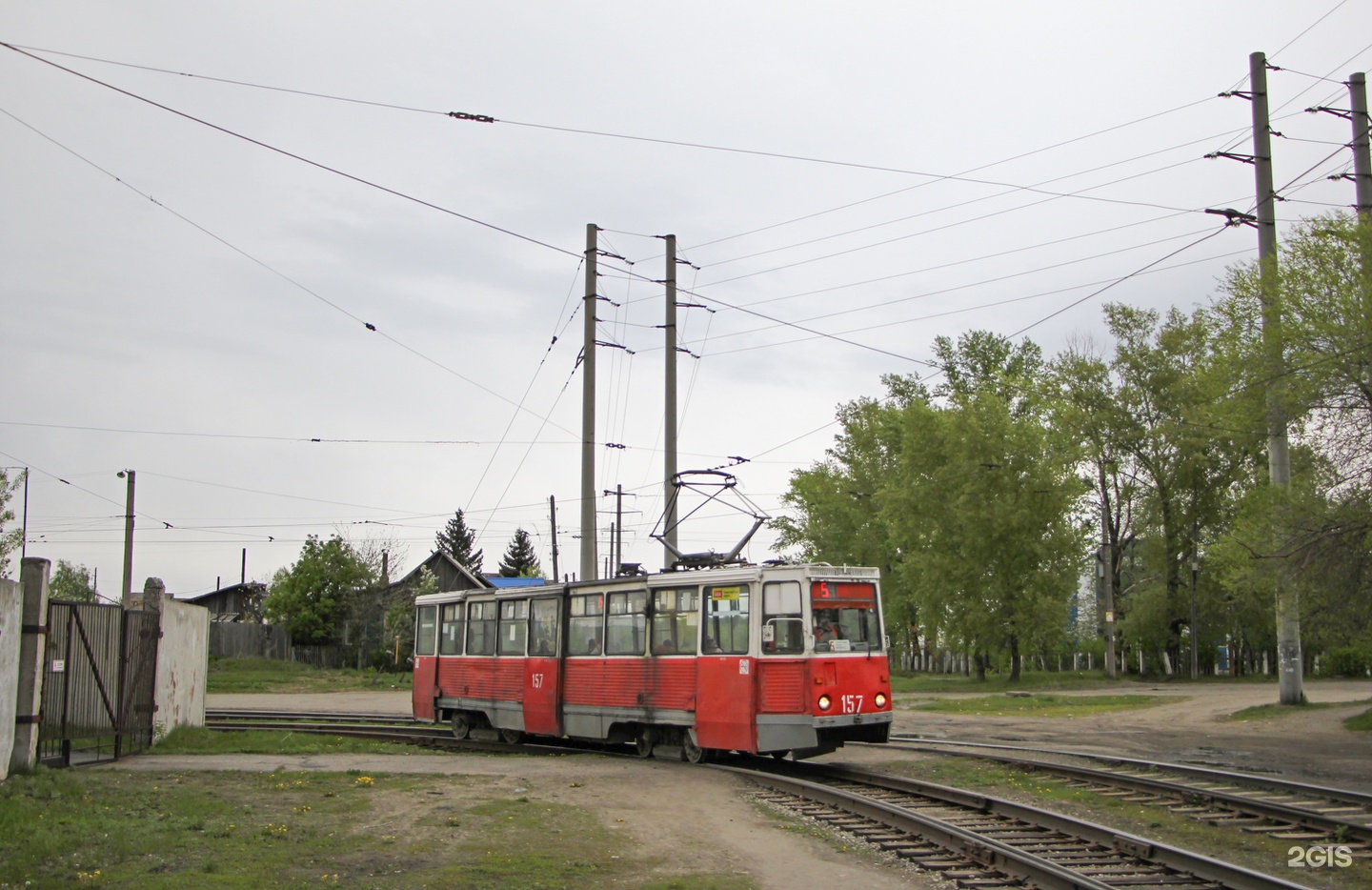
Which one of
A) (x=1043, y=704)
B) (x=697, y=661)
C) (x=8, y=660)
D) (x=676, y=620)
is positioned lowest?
(x=1043, y=704)

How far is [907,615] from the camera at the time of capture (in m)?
61.0

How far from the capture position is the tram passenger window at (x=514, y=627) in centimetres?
2162

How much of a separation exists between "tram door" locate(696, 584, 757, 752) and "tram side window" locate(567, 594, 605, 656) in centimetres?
268

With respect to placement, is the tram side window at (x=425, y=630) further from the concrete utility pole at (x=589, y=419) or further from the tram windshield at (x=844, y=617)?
the tram windshield at (x=844, y=617)

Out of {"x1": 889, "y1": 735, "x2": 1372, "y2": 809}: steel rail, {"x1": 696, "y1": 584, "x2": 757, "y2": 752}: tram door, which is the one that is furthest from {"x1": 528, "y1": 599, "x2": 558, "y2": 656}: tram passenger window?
{"x1": 889, "y1": 735, "x2": 1372, "y2": 809}: steel rail

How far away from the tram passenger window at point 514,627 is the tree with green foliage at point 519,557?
69095 millimetres

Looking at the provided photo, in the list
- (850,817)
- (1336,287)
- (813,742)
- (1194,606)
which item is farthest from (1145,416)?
(850,817)

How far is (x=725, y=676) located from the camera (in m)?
17.0

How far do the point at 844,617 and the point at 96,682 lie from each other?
10624 mm

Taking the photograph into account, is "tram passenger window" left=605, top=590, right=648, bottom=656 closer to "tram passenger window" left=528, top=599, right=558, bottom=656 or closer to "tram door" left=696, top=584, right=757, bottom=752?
"tram door" left=696, top=584, right=757, bottom=752

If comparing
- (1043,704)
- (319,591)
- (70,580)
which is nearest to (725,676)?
(1043,704)

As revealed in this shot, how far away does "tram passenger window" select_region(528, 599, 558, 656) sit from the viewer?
2073 centimetres

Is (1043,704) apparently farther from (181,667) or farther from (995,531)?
(181,667)

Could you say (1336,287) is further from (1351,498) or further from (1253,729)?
(1253,729)
